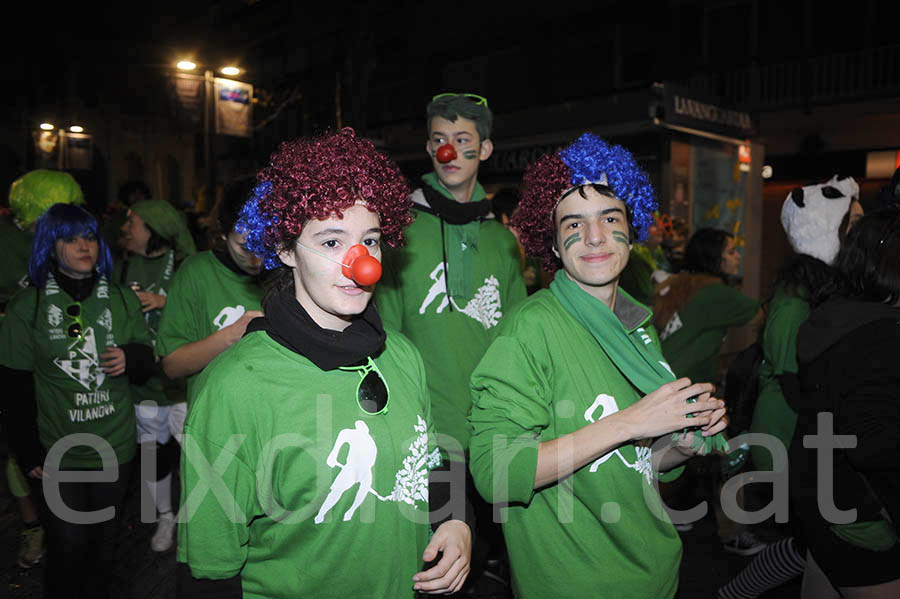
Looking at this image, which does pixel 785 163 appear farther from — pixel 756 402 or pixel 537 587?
pixel 537 587

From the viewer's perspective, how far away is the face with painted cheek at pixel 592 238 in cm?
222

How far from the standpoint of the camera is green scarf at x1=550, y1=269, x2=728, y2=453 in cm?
212

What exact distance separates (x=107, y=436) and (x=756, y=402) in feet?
12.1

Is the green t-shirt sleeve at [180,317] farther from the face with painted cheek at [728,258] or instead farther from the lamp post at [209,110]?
the lamp post at [209,110]

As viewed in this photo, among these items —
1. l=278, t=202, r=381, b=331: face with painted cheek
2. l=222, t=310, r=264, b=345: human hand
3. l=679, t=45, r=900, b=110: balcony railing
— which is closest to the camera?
l=278, t=202, r=381, b=331: face with painted cheek

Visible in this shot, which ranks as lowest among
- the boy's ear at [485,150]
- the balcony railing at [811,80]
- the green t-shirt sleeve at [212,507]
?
the green t-shirt sleeve at [212,507]

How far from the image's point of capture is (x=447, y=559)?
6.13 ft

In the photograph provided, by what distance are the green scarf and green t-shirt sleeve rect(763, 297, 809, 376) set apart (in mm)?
1676

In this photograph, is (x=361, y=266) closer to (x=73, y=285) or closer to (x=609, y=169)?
(x=609, y=169)

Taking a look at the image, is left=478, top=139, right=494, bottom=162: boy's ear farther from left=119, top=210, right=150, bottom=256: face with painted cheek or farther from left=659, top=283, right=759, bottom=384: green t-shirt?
left=119, top=210, right=150, bottom=256: face with painted cheek

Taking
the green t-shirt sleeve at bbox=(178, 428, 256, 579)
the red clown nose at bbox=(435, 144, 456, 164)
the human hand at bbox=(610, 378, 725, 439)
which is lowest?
the green t-shirt sleeve at bbox=(178, 428, 256, 579)

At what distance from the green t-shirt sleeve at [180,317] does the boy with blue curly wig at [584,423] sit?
6.07 ft

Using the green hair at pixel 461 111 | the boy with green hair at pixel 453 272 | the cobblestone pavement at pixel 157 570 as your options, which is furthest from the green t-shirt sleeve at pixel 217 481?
the cobblestone pavement at pixel 157 570

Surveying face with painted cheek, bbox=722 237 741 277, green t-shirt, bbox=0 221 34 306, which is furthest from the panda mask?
green t-shirt, bbox=0 221 34 306
